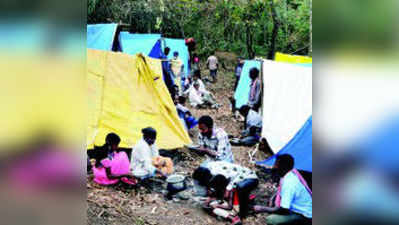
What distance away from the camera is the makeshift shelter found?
5059 mm

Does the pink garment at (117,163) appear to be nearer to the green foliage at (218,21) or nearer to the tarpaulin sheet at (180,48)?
the tarpaulin sheet at (180,48)

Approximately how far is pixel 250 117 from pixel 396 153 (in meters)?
5.36

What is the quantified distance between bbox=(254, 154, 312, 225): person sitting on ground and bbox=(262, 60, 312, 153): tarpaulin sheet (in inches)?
73.9

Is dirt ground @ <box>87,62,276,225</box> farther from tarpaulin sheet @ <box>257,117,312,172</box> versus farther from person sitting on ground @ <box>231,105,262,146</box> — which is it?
person sitting on ground @ <box>231,105,262,146</box>

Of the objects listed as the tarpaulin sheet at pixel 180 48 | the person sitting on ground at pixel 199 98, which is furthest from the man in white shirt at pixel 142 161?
the tarpaulin sheet at pixel 180 48

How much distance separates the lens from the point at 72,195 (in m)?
0.78

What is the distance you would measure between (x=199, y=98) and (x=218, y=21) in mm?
6339

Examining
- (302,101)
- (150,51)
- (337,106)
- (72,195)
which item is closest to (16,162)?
(72,195)

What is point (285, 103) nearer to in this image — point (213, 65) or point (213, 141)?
point (213, 141)

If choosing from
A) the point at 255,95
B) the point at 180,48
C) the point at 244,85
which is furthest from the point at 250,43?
the point at 255,95

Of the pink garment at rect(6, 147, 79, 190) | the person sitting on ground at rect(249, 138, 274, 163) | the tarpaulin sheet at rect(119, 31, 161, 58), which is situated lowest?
the person sitting on ground at rect(249, 138, 274, 163)

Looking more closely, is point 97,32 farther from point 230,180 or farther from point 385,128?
point 385,128

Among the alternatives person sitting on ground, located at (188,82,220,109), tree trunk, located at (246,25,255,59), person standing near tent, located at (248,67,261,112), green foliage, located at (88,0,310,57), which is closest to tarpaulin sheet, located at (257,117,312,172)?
person standing near tent, located at (248,67,261,112)

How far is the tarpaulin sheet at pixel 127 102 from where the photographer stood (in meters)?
4.39
